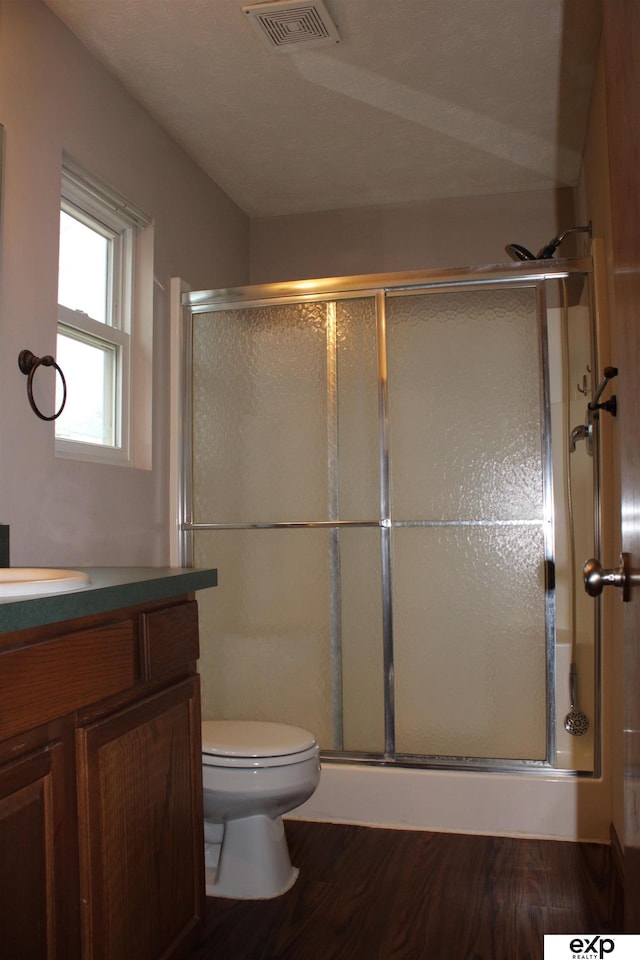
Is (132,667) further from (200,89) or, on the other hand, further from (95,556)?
(200,89)

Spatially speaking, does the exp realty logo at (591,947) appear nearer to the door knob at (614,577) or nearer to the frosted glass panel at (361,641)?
the door knob at (614,577)

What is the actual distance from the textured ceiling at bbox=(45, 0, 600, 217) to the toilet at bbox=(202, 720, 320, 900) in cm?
210

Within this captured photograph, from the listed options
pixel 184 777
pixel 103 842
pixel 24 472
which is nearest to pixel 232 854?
pixel 184 777

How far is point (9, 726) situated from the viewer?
120 cm

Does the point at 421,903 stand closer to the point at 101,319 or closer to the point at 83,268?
the point at 101,319

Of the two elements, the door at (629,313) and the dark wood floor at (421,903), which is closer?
the door at (629,313)

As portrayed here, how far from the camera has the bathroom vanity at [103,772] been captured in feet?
4.03

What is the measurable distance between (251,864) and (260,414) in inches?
59.5

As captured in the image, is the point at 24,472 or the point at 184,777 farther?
the point at 24,472

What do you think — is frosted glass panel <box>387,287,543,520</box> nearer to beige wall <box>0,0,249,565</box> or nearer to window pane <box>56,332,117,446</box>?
beige wall <box>0,0,249,565</box>

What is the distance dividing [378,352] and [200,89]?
1076 mm

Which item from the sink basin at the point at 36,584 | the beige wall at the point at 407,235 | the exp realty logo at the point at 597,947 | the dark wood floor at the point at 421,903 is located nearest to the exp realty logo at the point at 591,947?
the exp realty logo at the point at 597,947

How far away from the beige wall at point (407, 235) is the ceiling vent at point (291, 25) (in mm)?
1375

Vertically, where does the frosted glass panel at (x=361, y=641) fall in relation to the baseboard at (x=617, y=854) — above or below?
above
